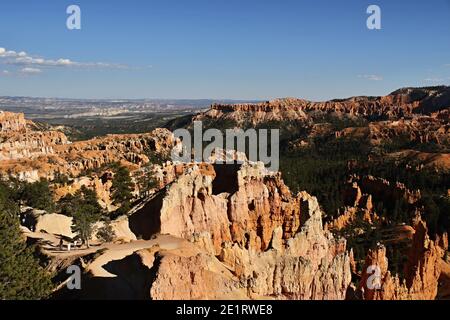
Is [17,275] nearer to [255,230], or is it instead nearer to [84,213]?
[84,213]

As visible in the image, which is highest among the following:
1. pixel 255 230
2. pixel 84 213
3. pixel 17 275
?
pixel 17 275

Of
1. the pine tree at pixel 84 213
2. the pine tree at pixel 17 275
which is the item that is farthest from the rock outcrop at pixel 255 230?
the pine tree at pixel 17 275

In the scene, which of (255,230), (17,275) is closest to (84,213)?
(255,230)

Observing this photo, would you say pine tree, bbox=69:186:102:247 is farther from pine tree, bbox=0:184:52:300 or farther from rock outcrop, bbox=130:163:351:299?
pine tree, bbox=0:184:52:300

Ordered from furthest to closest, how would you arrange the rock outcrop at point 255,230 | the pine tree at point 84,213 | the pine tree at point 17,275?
1. the pine tree at point 84,213
2. the rock outcrop at point 255,230
3. the pine tree at point 17,275

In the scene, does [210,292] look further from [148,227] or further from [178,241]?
[148,227]

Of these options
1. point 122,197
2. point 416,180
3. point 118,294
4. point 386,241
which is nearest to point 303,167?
point 416,180

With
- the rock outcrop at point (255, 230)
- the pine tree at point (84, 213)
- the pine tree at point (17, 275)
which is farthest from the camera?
the pine tree at point (84, 213)

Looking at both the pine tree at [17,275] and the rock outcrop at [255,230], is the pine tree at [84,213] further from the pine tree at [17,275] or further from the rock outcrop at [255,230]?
the pine tree at [17,275]

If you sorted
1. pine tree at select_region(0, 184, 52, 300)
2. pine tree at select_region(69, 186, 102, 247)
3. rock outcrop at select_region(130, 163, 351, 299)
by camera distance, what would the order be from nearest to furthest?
1. pine tree at select_region(0, 184, 52, 300)
2. rock outcrop at select_region(130, 163, 351, 299)
3. pine tree at select_region(69, 186, 102, 247)

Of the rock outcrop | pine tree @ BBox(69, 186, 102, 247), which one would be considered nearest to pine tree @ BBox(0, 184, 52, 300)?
the rock outcrop

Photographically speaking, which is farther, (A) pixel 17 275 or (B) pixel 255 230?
(B) pixel 255 230
